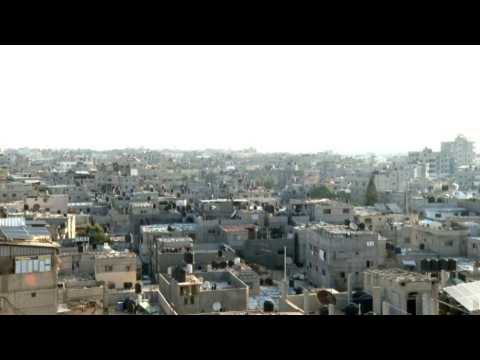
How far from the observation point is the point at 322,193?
1022 inches

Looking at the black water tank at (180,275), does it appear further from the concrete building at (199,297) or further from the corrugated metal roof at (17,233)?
the corrugated metal roof at (17,233)

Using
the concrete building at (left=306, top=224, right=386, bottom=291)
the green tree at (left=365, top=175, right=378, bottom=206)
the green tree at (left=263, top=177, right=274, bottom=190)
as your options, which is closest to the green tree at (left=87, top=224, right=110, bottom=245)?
the concrete building at (left=306, top=224, right=386, bottom=291)

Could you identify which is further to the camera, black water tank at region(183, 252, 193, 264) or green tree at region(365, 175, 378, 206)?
green tree at region(365, 175, 378, 206)

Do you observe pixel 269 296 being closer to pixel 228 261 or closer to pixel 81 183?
pixel 228 261

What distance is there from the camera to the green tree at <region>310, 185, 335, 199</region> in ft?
84.8

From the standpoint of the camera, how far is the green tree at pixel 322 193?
84.8ft

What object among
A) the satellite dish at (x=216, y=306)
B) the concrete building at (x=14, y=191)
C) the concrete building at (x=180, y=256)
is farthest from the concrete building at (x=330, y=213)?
the concrete building at (x=14, y=191)

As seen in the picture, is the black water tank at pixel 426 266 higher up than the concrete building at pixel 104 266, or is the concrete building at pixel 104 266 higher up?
the concrete building at pixel 104 266

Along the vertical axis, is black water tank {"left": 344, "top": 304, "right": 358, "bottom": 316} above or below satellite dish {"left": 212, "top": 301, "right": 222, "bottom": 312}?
above

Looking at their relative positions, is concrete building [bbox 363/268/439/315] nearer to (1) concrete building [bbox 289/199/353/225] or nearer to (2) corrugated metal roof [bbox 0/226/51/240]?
(2) corrugated metal roof [bbox 0/226/51/240]

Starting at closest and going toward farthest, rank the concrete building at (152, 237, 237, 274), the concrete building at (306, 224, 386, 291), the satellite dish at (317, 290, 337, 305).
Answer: the satellite dish at (317, 290, 337, 305) → the concrete building at (152, 237, 237, 274) → the concrete building at (306, 224, 386, 291)

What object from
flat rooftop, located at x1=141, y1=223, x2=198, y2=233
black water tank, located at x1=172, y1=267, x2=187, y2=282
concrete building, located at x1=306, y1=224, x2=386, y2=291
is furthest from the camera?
flat rooftop, located at x1=141, y1=223, x2=198, y2=233

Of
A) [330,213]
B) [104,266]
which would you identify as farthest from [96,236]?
[330,213]

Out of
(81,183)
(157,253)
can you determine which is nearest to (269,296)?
(157,253)
